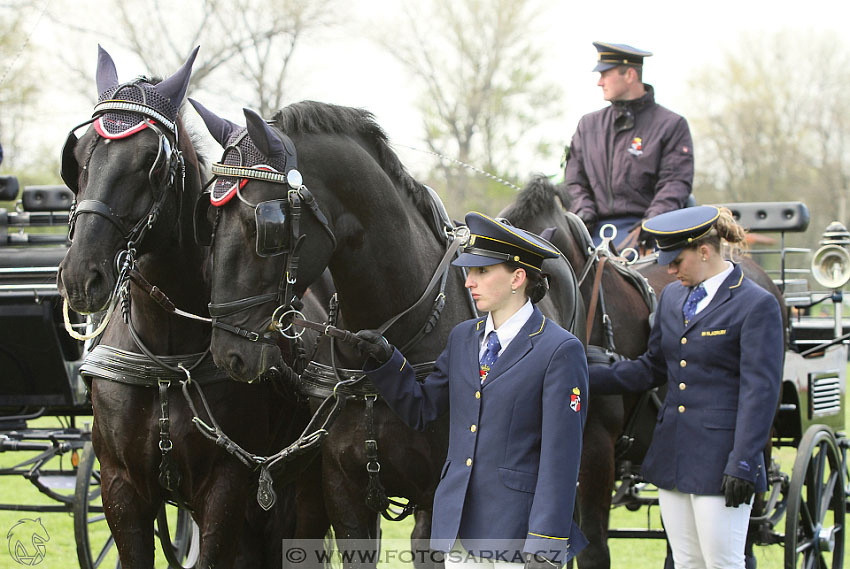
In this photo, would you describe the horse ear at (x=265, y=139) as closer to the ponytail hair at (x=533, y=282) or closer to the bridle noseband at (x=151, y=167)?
the bridle noseband at (x=151, y=167)

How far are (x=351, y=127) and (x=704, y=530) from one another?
6.35ft

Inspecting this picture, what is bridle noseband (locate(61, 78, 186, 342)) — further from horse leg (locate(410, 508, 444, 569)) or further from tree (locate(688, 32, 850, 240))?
tree (locate(688, 32, 850, 240))

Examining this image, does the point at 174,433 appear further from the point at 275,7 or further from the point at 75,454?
the point at 275,7

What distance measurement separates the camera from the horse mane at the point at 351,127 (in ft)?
9.60

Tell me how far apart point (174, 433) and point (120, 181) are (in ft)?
2.90

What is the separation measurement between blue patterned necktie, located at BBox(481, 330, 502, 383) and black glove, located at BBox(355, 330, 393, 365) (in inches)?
12.0

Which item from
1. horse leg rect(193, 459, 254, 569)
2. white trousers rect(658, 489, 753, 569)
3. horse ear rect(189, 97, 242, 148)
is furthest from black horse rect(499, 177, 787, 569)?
horse leg rect(193, 459, 254, 569)

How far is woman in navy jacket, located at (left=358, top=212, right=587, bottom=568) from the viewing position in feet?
8.25

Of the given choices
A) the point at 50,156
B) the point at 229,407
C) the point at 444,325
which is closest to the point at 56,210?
the point at 229,407

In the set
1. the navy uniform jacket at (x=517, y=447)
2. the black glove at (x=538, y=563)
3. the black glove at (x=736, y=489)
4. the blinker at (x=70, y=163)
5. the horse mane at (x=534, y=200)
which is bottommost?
the black glove at (x=736, y=489)

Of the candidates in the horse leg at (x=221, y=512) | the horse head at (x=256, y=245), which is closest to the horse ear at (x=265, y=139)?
the horse head at (x=256, y=245)

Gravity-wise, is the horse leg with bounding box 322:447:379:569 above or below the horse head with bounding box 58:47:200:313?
below

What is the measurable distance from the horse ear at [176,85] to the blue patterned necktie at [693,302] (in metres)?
2.07

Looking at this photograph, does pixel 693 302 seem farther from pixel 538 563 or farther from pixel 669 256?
pixel 538 563
